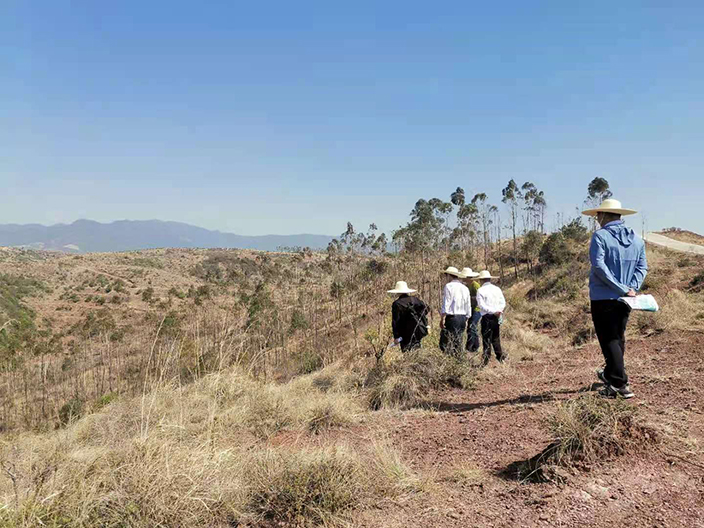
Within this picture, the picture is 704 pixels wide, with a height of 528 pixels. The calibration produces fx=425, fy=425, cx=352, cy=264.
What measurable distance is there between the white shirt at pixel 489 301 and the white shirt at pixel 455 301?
0.62 ft

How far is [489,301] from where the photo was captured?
18.6 ft

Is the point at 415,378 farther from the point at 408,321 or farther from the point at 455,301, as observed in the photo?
the point at 455,301

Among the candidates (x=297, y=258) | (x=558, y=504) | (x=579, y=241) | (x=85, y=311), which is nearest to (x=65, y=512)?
(x=558, y=504)

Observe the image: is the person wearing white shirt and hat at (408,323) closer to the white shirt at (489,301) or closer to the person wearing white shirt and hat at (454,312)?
the person wearing white shirt and hat at (454,312)

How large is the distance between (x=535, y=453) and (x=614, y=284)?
1534mm

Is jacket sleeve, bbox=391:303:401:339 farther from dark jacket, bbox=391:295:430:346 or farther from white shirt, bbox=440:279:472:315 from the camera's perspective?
white shirt, bbox=440:279:472:315

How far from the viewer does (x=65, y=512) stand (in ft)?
6.89

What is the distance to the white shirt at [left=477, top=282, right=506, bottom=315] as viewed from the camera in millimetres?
5625

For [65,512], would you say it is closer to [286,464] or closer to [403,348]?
[286,464]

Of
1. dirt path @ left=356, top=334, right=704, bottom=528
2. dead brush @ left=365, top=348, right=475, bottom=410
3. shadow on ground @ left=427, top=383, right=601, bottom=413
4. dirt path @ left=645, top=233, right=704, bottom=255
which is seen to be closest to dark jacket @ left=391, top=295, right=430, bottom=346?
dead brush @ left=365, top=348, right=475, bottom=410

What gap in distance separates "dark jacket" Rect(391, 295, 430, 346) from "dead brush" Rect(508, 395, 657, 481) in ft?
9.80

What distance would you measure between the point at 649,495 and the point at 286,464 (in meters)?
1.93

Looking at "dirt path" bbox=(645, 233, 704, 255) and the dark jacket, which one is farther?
"dirt path" bbox=(645, 233, 704, 255)

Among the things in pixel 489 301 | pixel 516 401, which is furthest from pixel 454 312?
pixel 516 401
